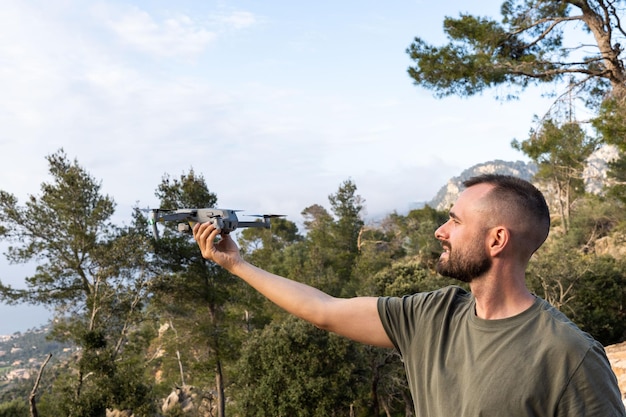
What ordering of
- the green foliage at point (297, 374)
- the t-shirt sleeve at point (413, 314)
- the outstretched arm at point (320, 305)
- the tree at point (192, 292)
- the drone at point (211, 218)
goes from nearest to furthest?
the t-shirt sleeve at point (413, 314) < the outstretched arm at point (320, 305) < the drone at point (211, 218) < the green foliage at point (297, 374) < the tree at point (192, 292)

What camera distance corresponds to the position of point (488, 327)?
1.45 meters

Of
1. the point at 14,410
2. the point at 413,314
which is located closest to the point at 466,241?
the point at 413,314

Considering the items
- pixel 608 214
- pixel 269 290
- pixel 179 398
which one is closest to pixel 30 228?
pixel 179 398

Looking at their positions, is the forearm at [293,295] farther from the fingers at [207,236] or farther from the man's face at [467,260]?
the man's face at [467,260]

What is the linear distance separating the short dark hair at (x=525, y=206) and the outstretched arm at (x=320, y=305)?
0.65 meters

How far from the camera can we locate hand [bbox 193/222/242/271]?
213 centimetres

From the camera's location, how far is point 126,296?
16.6m

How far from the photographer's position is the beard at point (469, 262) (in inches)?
59.4

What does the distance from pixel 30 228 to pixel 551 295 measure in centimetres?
2045

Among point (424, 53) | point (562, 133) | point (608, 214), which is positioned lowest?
point (608, 214)

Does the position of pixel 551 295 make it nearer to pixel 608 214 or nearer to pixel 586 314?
pixel 586 314

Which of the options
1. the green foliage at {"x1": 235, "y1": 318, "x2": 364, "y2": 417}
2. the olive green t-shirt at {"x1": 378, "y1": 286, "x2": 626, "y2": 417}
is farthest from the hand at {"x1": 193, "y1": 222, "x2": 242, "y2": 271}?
the green foliage at {"x1": 235, "y1": 318, "x2": 364, "y2": 417}

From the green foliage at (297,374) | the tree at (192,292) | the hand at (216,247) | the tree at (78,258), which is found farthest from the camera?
the tree at (192,292)

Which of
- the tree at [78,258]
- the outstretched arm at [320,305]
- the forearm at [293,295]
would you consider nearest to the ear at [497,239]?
the outstretched arm at [320,305]
